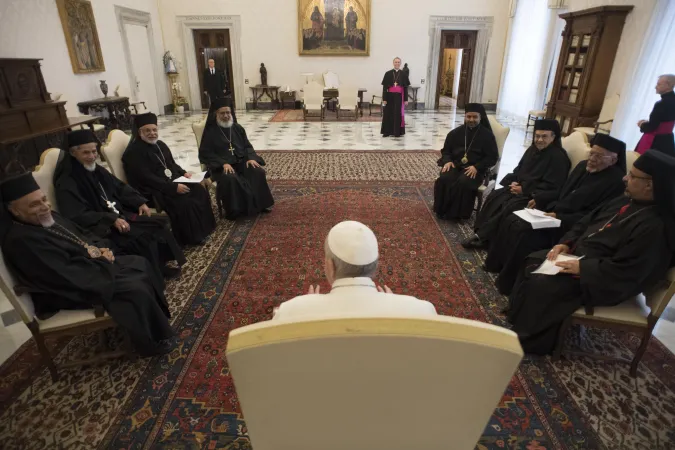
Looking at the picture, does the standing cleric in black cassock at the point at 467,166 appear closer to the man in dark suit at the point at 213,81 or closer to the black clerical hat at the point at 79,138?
the black clerical hat at the point at 79,138

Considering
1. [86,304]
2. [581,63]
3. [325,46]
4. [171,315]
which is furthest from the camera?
[325,46]

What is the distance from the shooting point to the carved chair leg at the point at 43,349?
7.57 ft

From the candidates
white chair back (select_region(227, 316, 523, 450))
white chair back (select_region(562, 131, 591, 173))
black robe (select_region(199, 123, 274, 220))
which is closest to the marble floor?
black robe (select_region(199, 123, 274, 220))

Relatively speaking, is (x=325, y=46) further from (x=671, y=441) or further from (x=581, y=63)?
(x=671, y=441)

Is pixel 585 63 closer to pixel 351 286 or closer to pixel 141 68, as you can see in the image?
pixel 351 286

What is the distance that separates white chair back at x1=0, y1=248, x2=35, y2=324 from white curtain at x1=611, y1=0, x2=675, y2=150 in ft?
29.1

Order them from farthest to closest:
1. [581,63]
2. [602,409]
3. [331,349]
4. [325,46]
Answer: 1. [325,46]
2. [581,63]
3. [602,409]
4. [331,349]

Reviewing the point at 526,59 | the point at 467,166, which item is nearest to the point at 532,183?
the point at 467,166

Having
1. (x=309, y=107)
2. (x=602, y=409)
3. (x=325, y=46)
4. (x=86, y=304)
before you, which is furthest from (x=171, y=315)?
(x=325, y=46)

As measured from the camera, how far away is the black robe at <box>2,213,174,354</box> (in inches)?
88.8

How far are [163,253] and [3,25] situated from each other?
264 inches

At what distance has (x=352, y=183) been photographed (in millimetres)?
6113

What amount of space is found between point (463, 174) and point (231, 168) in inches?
114

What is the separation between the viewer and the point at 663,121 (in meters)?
5.33
